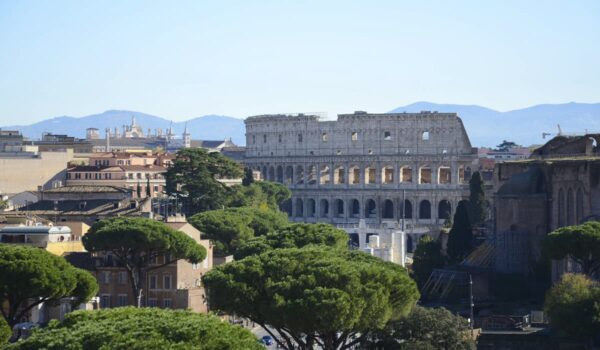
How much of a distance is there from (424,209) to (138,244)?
3567 inches

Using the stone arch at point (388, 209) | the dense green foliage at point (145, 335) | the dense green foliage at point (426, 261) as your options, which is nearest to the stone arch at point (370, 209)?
the stone arch at point (388, 209)

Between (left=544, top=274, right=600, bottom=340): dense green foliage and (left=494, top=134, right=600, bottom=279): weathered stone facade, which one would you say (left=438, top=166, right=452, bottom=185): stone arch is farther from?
(left=544, top=274, right=600, bottom=340): dense green foliage

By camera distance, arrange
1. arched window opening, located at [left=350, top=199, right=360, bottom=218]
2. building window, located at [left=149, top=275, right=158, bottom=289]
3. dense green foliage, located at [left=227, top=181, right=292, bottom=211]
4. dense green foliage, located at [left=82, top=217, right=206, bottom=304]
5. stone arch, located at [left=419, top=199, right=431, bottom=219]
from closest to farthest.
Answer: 1. dense green foliage, located at [left=82, top=217, right=206, bottom=304]
2. building window, located at [left=149, top=275, right=158, bottom=289]
3. dense green foliage, located at [left=227, top=181, right=292, bottom=211]
4. stone arch, located at [left=419, top=199, right=431, bottom=219]
5. arched window opening, located at [left=350, top=199, right=360, bottom=218]

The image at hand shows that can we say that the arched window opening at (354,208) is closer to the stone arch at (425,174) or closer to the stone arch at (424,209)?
the stone arch at (424,209)

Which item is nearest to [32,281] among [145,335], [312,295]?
[312,295]

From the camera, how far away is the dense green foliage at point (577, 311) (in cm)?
5903

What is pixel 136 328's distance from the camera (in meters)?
40.2

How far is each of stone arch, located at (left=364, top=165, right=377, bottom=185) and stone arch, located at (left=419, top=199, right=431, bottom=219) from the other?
19.4 ft

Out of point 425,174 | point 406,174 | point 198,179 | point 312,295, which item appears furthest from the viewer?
point 425,174

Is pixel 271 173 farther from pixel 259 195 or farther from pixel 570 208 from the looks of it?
pixel 570 208

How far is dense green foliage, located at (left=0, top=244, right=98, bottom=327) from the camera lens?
5562 cm

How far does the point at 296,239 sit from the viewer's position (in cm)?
7575

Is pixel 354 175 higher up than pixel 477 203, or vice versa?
pixel 354 175

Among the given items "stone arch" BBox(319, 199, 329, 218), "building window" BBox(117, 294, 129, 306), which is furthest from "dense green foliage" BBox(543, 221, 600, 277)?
"stone arch" BBox(319, 199, 329, 218)
